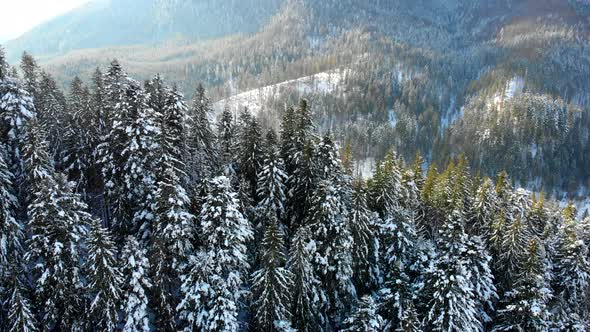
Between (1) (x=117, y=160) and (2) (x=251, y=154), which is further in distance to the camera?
(2) (x=251, y=154)

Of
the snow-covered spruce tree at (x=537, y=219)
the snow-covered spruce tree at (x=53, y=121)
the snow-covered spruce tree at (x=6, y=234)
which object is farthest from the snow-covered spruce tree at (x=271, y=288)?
the snow-covered spruce tree at (x=537, y=219)

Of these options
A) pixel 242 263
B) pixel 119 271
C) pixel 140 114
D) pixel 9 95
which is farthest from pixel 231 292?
pixel 9 95

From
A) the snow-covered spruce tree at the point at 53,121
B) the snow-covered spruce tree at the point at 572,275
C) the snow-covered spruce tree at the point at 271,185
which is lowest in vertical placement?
the snow-covered spruce tree at the point at 572,275

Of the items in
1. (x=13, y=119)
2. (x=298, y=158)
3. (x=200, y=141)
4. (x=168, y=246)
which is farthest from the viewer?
(x=200, y=141)

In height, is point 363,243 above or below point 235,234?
below

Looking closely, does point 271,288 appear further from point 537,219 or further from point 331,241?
point 537,219

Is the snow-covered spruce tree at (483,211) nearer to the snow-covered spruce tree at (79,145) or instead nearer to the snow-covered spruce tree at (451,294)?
the snow-covered spruce tree at (451,294)

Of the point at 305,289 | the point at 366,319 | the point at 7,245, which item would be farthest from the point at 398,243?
the point at 7,245
